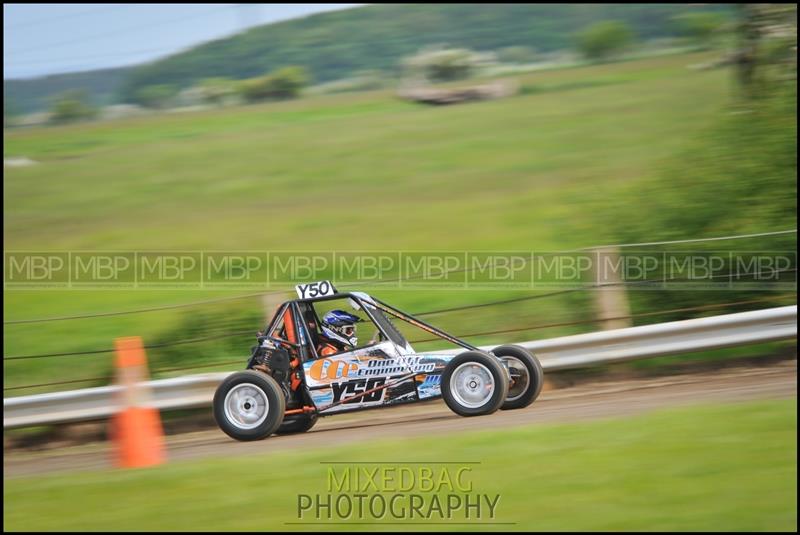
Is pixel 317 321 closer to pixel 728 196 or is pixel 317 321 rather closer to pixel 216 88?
pixel 728 196

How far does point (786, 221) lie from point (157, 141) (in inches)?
521

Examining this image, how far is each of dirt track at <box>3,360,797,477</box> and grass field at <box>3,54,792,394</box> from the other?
4.80ft

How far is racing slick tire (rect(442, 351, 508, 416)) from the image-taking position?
6160mm

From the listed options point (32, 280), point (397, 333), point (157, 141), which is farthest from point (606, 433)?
point (157, 141)

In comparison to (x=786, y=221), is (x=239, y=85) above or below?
above

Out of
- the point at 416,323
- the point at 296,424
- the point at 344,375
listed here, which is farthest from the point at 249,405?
the point at 416,323

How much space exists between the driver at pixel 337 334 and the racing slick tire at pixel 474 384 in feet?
2.80

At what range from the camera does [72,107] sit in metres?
20.0

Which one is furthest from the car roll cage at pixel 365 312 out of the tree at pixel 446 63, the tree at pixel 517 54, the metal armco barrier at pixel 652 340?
the tree at pixel 517 54

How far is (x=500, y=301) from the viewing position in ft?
31.8

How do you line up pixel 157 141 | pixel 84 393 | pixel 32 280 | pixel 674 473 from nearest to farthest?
pixel 674 473, pixel 84 393, pixel 32 280, pixel 157 141

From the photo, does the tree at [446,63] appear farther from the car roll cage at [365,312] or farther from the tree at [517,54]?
the car roll cage at [365,312]

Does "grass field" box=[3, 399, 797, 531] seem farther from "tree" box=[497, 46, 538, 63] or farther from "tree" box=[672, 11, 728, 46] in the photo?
"tree" box=[497, 46, 538, 63]

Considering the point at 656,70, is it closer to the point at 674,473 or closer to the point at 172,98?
the point at 172,98
